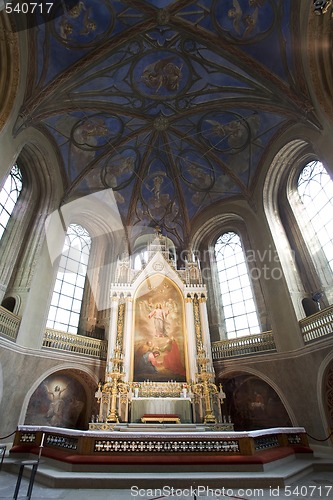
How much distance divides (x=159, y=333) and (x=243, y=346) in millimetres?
3941

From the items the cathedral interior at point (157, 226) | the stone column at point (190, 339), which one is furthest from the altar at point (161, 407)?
the stone column at point (190, 339)

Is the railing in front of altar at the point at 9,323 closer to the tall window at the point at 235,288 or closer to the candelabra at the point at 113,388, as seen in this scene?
the candelabra at the point at 113,388

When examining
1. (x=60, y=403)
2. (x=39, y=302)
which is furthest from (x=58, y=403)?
(x=39, y=302)

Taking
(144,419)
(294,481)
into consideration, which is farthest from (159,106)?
(294,481)

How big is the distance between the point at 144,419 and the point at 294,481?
231 inches

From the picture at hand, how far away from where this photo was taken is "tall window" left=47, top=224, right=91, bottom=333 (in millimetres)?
13375

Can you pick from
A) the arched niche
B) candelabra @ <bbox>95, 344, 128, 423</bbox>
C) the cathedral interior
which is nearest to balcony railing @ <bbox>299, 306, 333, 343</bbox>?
the cathedral interior

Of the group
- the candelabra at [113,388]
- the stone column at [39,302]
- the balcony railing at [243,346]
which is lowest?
the candelabra at [113,388]

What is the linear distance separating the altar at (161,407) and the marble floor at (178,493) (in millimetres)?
5867

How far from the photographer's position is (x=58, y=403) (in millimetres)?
11414

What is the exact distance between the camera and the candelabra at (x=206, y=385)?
34.9ft

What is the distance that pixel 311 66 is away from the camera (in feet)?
33.2

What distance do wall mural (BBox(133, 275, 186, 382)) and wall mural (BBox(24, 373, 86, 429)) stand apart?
285 centimetres

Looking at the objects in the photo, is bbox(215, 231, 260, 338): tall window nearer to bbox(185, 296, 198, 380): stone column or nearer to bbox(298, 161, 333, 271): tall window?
bbox(185, 296, 198, 380): stone column
